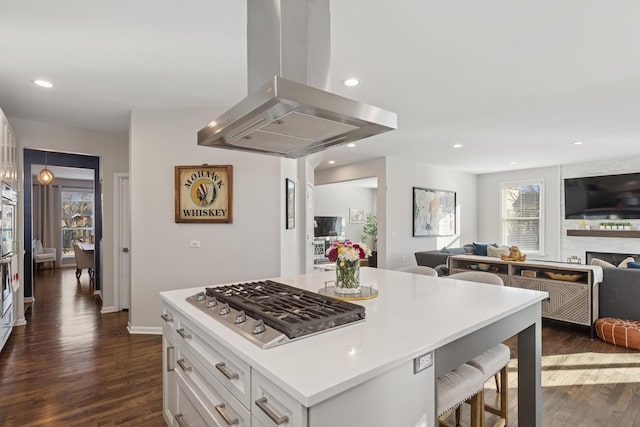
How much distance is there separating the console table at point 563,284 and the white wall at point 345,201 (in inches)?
231

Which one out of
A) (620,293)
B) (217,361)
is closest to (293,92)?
(217,361)

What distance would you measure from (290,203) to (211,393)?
10.4ft

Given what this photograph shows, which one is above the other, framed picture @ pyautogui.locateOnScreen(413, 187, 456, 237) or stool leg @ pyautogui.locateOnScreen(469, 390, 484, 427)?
framed picture @ pyautogui.locateOnScreen(413, 187, 456, 237)

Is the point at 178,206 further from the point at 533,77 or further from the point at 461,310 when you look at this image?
the point at 533,77

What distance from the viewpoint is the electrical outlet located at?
117 cm

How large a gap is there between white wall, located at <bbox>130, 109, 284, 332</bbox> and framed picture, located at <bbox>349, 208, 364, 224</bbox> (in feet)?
22.3

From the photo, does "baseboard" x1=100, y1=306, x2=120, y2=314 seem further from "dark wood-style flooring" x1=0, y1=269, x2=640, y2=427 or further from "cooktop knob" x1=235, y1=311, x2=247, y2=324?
"cooktop knob" x1=235, y1=311, x2=247, y2=324

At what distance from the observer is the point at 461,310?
163 centimetres

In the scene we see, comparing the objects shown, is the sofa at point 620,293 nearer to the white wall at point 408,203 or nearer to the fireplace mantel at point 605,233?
the white wall at point 408,203

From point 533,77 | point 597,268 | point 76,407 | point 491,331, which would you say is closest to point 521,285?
point 597,268

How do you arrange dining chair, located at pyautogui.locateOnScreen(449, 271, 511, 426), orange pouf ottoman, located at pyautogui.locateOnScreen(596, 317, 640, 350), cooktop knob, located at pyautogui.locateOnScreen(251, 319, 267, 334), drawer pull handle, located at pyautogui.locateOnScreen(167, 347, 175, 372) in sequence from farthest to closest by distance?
orange pouf ottoman, located at pyautogui.locateOnScreen(596, 317, 640, 350)
drawer pull handle, located at pyautogui.locateOnScreen(167, 347, 175, 372)
dining chair, located at pyautogui.locateOnScreen(449, 271, 511, 426)
cooktop knob, located at pyautogui.locateOnScreen(251, 319, 267, 334)

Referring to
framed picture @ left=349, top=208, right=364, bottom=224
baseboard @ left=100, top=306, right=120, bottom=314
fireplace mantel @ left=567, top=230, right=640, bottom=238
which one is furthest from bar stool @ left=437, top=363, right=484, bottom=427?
framed picture @ left=349, top=208, right=364, bottom=224

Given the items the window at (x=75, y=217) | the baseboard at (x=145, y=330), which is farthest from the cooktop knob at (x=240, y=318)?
the window at (x=75, y=217)

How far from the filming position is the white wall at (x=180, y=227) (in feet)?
12.7
